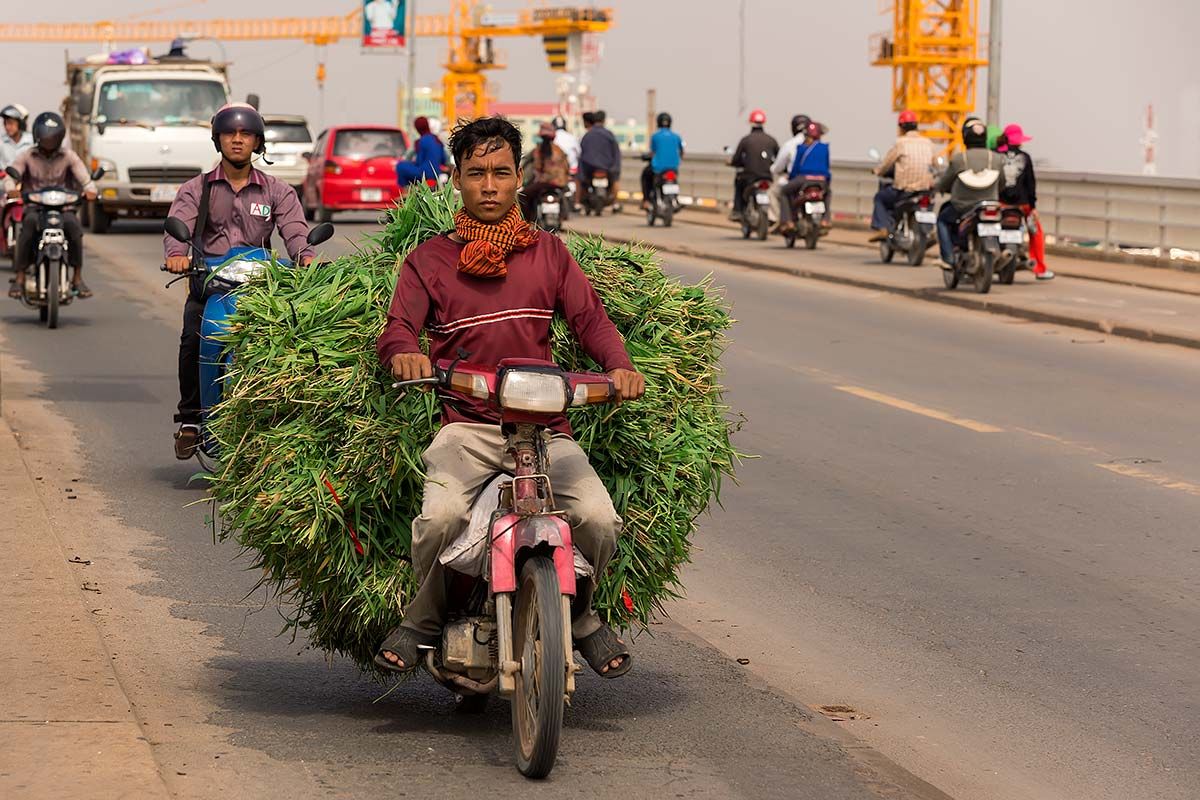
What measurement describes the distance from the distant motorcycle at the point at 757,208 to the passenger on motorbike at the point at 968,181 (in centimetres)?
836

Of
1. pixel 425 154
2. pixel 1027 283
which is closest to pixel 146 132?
pixel 425 154

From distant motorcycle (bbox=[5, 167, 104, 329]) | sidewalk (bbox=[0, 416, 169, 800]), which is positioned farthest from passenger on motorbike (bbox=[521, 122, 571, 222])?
sidewalk (bbox=[0, 416, 169, 800])

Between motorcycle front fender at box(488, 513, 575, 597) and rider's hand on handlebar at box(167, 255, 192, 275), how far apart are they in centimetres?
471

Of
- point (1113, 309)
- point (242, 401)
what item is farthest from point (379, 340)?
point (1113, 309)

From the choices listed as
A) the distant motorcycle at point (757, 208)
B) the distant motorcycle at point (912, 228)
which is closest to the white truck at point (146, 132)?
the distant motorcycle at point (757, 208)

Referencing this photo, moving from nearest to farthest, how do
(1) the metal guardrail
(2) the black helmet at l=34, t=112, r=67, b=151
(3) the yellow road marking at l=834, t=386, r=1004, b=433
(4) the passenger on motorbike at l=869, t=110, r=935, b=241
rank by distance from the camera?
(3) the yellow road marking at l=834, t=386, r=1004, b=433, (2) the black helmet at l=34, t=112, r=67, b=151, (1) the metal guardrail, (4) the passenger on motorbike at l=869, t=110, r=935, b=241

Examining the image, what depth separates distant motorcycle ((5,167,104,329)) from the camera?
17.1 meters

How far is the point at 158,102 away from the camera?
31750 millimetres

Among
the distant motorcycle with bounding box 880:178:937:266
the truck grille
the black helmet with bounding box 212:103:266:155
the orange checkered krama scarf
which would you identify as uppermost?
the black helmet with bounding box 212:103:266:155

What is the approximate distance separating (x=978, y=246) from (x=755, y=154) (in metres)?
8.79

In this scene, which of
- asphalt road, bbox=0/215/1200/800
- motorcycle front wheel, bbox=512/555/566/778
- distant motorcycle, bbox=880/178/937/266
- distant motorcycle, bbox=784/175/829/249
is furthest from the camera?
distant motorcycle, bbox=784/175/829/249

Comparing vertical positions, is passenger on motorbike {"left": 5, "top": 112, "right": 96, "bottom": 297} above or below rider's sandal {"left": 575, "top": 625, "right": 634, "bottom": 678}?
above

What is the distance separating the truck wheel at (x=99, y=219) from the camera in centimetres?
3197

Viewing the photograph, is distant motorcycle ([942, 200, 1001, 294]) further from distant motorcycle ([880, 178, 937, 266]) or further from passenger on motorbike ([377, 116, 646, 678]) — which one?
passenger on motorbike ([377, 116, 646, 678])
